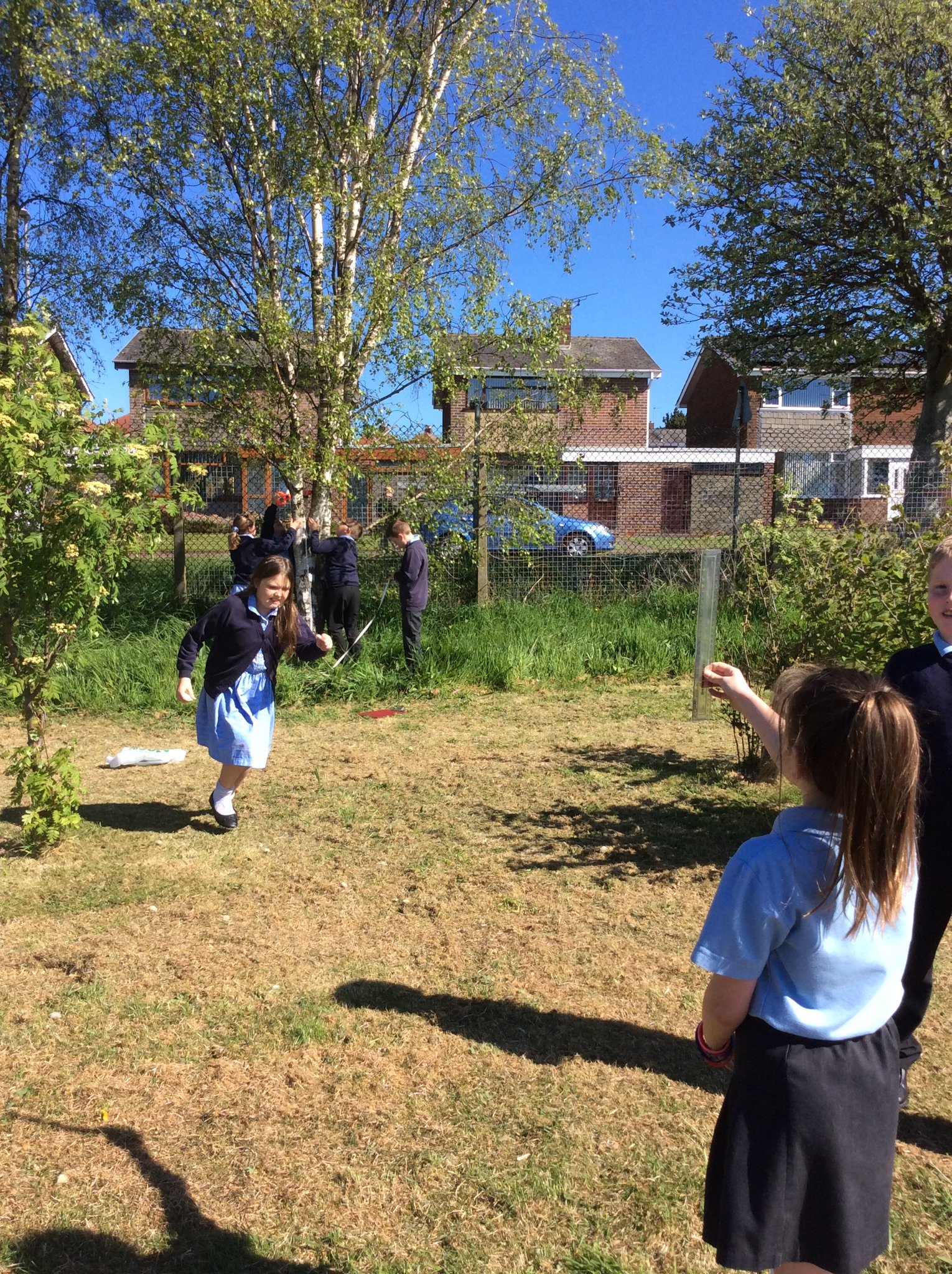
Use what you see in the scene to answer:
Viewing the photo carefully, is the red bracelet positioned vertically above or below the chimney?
below

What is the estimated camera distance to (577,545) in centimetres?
1065

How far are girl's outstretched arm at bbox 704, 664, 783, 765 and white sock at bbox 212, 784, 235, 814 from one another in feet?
12.1

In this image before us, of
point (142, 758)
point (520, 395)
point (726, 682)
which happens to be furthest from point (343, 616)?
point (726, 682)

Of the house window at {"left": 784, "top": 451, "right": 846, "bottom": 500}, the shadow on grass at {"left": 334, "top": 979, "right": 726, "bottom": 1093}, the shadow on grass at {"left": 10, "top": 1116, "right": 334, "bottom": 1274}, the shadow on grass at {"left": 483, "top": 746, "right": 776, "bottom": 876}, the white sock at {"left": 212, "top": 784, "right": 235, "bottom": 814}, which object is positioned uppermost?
the house window at {"left": 784, "top": 451, "right": 846, "bottom": 500}

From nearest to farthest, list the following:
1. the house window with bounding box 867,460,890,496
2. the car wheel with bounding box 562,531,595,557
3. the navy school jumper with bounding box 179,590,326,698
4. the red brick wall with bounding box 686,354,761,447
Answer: the navy school jumper with bounding box 179,590,326,698, the car wheel with bounding box 562,531,595,557, the house window with bounding box 867,460,890,496, the red brick wall with bounding box 686,354,761,447

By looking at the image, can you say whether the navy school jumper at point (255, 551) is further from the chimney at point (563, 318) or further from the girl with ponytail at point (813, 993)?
the girl with ponytail at point (813, 993)

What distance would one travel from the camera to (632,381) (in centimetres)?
1056

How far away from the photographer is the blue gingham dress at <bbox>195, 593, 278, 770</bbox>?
510 cm

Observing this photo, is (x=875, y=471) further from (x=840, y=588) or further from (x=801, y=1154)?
(x=801, y=1154)

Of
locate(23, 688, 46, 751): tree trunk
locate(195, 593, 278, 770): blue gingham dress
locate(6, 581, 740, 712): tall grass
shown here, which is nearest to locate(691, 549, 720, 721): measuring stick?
locate(195, 593, 278, 770): blue gingham dress

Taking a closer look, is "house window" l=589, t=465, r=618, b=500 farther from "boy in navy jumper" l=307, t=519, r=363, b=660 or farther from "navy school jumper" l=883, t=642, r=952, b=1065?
"navy school jumper" l=883, t=642, r=952, b=1065

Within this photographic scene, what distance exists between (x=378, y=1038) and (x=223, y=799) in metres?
2.32

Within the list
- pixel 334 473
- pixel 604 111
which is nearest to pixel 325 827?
pixel 334 473

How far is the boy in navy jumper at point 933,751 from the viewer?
2.53m
